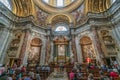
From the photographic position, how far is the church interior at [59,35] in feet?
42.0

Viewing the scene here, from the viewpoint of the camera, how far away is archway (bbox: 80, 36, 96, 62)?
1527 centimetres

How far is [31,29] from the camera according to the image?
15.8m

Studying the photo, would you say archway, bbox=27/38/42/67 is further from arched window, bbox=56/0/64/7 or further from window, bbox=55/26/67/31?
arched window, bbox=56/0/64/7

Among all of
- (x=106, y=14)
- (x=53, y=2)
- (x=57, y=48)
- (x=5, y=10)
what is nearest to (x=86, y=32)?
(x=106, y=14)

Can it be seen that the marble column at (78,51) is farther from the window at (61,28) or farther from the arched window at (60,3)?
the arched window at (60,3)

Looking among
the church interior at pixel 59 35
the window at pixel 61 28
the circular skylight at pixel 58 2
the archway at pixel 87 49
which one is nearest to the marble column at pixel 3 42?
the church interior at pixel 59 35

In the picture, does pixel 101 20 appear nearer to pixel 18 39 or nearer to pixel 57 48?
pixel 57 48

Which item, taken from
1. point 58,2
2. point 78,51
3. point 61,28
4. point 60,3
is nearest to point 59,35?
point 61,28

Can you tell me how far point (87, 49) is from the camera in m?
16.3

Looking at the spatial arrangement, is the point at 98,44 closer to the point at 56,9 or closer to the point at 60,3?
the point at 56,9

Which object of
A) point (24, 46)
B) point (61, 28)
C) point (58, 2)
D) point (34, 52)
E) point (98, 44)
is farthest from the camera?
point (58, 2)

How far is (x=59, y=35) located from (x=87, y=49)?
212 inches

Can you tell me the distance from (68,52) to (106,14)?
7.89 m

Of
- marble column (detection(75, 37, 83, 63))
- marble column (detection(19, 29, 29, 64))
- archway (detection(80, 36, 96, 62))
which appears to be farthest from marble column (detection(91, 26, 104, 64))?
marble column (detection(19, 29, 29, 64))
